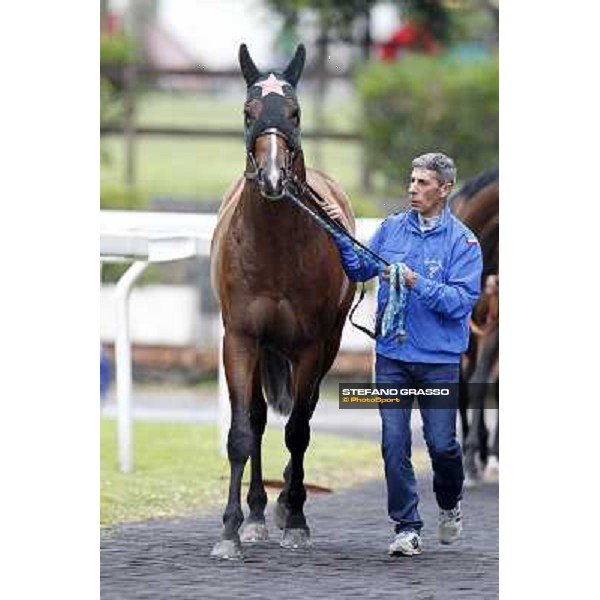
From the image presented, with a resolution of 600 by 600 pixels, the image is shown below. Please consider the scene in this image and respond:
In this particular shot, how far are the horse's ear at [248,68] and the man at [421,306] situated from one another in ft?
2.15

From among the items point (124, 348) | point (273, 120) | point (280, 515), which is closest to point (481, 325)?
point (124, 348)

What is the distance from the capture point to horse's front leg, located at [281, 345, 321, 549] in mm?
9523

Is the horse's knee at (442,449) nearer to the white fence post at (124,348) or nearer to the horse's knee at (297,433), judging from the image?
the horse's knee at (297,433)

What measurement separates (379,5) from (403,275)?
32.8 ft

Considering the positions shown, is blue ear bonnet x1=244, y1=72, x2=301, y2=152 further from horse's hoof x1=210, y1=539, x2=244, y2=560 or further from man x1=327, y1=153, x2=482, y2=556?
horse's hoof x1=210, y1=539, x2=244, y2=560

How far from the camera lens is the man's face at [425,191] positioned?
905 cm

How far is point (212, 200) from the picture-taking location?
17094mm

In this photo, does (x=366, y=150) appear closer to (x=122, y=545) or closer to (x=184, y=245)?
(x=184, y=245)

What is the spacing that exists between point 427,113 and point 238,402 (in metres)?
8.78

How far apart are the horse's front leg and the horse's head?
865mm

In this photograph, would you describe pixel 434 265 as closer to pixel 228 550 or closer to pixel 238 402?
pixel 238 402

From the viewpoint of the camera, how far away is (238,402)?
30.8 ft
